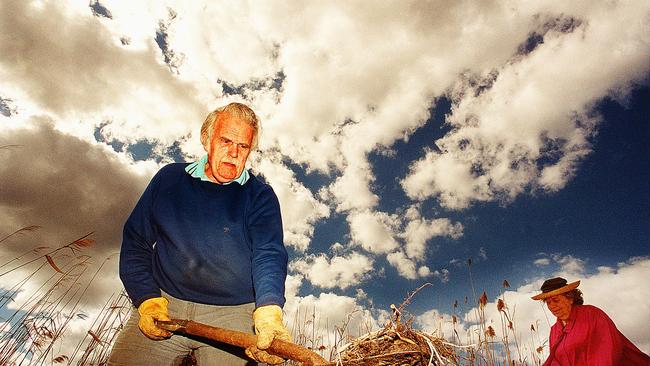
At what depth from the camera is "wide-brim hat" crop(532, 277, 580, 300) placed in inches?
207

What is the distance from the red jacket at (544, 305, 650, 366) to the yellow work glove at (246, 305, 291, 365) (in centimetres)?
482

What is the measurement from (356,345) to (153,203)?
1.81m

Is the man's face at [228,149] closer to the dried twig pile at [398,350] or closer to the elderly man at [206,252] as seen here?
the elderly man at [206,252]

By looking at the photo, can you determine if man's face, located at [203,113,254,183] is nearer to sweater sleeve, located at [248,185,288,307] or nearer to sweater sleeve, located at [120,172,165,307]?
sweater sleeve, located at [248,185,288,307]

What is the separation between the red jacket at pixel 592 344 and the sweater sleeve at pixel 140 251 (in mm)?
5337

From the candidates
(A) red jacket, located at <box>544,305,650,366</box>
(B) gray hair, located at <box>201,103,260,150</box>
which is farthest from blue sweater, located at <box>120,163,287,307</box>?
(A) red jacket, located at <box>544,305,650,366</box>

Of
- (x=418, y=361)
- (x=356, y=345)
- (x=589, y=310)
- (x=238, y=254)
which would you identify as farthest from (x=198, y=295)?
(x=589, y=310)

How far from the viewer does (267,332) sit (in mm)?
1706

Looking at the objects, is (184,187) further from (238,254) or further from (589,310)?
(589,310)

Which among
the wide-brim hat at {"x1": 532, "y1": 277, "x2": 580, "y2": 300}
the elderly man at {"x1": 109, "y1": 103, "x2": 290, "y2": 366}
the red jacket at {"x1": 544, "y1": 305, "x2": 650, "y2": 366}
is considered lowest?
the elderly man at {"x1": 109, "y1": 103, "x2": 290, "y2": 366}

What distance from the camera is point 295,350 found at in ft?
4.72

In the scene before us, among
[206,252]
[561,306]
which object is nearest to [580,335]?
[561,306]

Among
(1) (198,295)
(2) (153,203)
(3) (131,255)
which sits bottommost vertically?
(1) (198,295)

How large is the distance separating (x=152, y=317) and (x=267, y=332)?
2.92ft
